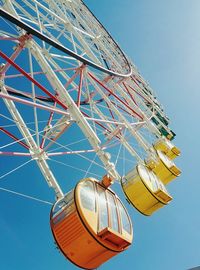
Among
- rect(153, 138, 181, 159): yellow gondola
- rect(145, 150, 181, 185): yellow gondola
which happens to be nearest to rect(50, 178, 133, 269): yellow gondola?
rect(145, 150, 181, 185): yellow gondola

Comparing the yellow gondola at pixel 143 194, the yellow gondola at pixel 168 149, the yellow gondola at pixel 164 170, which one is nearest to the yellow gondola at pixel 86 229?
the yellow gondola at pixel 143 194

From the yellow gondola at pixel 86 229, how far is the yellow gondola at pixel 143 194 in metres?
3.45

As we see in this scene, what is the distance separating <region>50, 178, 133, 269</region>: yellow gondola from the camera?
5484 millimetres

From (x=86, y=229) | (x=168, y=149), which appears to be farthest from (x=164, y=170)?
(x=86, y=229)

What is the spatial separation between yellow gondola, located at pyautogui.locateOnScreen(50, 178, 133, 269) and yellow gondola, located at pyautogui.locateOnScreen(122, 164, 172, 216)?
345 cm

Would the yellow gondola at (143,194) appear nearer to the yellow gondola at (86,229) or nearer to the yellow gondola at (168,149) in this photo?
the yellow gondola at (86,229)

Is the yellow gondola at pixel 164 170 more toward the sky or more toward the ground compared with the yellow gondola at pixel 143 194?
more toward the sky

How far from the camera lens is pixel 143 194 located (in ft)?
32.0

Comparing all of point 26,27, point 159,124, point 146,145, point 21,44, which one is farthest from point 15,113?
point 159,124

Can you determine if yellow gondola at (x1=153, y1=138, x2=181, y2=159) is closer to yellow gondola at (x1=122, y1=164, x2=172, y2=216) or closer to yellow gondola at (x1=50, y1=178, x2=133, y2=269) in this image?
yellow gondola at (x1=122, y1=164, x2=172, y2=216)

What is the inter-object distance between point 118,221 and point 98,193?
58 centimetres

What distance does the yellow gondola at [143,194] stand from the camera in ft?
31.9

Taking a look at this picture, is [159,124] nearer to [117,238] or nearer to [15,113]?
[15,113]

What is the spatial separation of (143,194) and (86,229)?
14.8 feet
